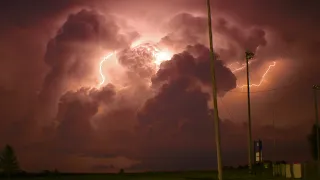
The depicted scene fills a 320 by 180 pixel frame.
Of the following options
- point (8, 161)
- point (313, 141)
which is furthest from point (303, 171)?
point (8, 161)

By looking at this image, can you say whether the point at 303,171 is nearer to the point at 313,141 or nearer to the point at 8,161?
the point at 313,141

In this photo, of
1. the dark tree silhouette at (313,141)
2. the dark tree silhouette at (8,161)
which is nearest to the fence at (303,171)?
the dark tree silhouette at (313,141)

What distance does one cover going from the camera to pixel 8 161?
4680 inches

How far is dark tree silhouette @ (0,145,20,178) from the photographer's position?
117 metres

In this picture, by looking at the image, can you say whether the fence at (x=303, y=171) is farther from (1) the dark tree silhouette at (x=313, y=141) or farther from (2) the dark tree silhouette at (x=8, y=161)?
(2) the dark tree silhouette at (x=8, y=161)

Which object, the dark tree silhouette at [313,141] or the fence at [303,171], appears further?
the dark tree silhouette at [313,141]

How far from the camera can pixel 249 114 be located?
54250 millimetres

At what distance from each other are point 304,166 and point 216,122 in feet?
70.2

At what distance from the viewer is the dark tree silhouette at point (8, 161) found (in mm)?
117188

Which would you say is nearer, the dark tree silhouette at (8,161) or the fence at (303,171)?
the fence at (303,171)

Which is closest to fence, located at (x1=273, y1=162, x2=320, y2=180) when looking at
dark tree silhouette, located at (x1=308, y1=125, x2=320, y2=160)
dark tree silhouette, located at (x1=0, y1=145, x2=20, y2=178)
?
dark tree silhouette, located at (x1=308, y1=125, x2=320, y2=160)

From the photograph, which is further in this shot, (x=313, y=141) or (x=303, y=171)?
(x=313, y=141)

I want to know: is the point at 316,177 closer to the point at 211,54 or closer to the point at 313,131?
the point at 211,54

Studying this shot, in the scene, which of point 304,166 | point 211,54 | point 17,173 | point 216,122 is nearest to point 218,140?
point 216,122
